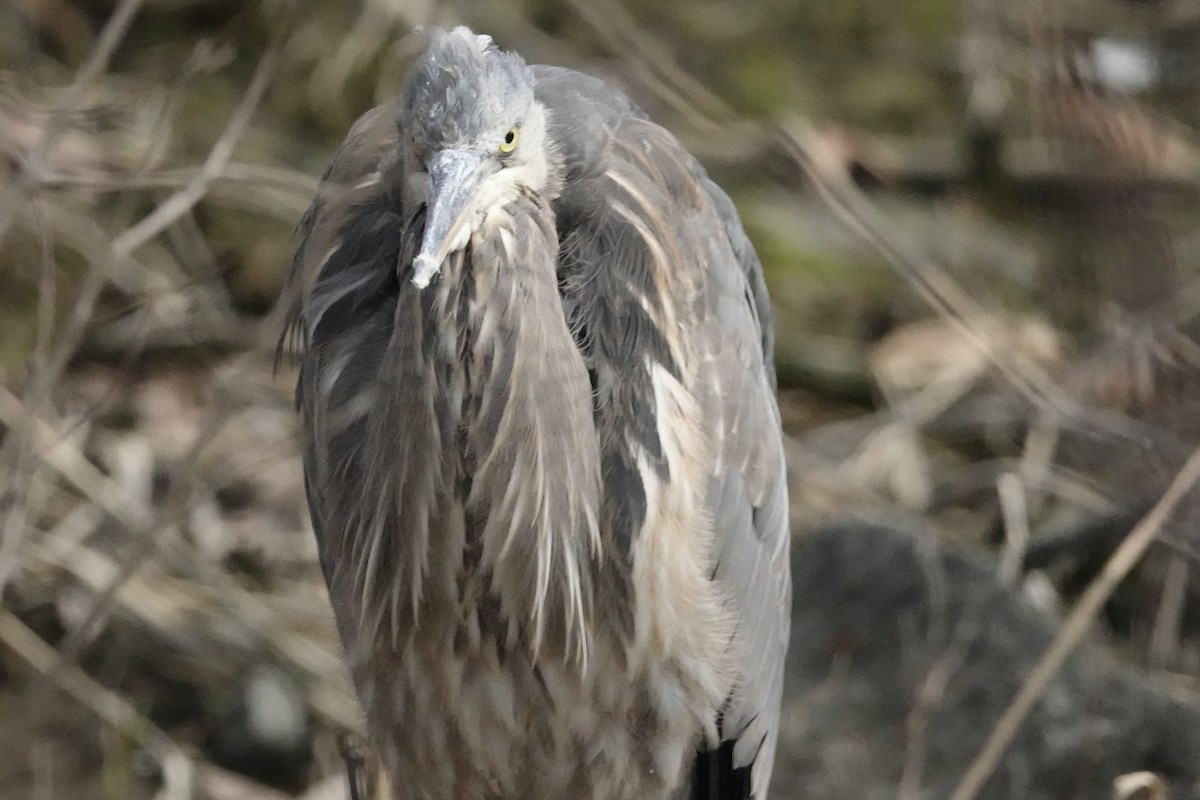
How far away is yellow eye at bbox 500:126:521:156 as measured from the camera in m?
1.61

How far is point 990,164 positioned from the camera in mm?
4508

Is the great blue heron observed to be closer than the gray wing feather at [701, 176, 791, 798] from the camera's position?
Yes

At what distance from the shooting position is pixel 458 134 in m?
1.54

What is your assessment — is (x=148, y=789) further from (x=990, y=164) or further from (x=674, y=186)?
(x=990, y=164)

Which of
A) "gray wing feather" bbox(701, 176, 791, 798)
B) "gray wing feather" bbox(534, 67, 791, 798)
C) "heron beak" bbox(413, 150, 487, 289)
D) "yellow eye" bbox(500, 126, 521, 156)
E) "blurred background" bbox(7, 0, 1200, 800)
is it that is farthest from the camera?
"blurred background" bbox(7, 0, 1200, 800)

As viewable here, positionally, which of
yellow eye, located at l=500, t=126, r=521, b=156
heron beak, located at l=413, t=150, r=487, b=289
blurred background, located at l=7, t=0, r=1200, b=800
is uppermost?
yellow eye, located at l=500, t=126, r=521, b=156

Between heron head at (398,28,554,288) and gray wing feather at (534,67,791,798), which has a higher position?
heron head at (398,28,554,288)

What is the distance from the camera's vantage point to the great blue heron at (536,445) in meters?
1.65

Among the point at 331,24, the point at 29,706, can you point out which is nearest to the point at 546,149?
the point at 29,706

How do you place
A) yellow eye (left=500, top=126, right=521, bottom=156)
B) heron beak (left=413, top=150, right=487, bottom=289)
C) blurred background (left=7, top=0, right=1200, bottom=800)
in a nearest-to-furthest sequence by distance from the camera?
heron beak (left=413, top=150, right=487, bottom=289) → yellow eye (left=500, top=126, right=521, bottom=156) → blurred background (left=7, top=0, right=1200, bottom=800)

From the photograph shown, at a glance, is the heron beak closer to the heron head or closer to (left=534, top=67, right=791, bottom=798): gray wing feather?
the heron head

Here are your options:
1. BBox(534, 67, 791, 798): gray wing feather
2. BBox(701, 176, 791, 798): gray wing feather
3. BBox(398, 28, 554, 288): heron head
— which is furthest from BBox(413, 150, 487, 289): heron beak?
BBox(701, 176, 791, 798): gray wing feather

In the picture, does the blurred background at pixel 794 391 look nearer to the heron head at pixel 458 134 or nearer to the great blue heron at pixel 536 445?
the great blue heron at pixel 536 445

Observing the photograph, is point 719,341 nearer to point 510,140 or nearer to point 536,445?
point 536,445
